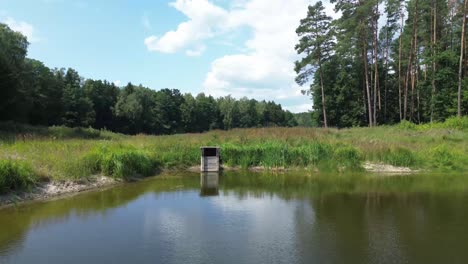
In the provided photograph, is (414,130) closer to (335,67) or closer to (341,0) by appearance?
(341,0)

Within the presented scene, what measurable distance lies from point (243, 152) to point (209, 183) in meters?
5.18

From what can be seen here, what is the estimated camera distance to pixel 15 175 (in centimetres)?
1098

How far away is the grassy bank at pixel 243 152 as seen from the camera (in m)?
13.5

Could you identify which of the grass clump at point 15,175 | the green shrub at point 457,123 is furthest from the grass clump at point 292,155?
the green shrub at point 457,123

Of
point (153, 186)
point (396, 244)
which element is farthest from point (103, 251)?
point (153, 186)

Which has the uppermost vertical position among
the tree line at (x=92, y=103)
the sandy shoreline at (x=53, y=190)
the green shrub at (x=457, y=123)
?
the tree line at (x=92, y=103)

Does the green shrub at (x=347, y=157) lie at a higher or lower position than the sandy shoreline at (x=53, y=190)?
higher

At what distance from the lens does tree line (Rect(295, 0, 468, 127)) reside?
33.6 metres

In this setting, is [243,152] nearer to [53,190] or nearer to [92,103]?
[53,190]

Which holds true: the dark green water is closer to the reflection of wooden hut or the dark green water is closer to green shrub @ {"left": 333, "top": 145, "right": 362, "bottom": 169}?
the reflection of wooden hut

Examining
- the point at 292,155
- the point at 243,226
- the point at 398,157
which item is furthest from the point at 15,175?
the point at 398,157

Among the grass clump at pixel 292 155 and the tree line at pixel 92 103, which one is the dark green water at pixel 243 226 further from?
the tree line at pixel 92 103

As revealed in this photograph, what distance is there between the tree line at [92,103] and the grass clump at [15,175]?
26216mm

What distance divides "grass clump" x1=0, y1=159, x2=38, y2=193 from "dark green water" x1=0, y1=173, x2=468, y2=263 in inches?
39.7
